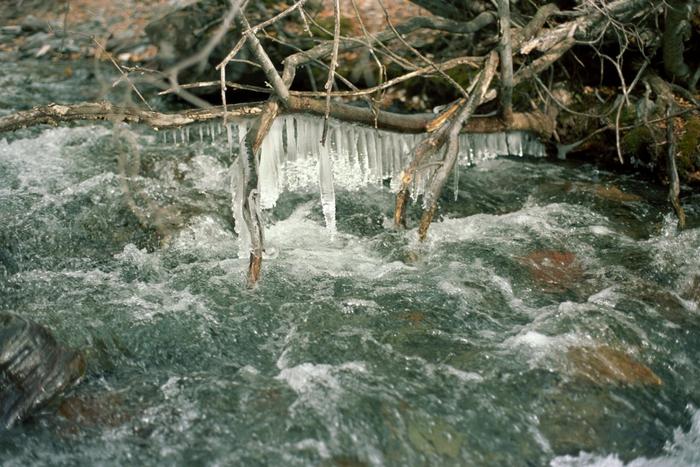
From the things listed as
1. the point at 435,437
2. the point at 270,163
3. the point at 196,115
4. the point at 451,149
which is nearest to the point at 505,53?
the point at 451,149

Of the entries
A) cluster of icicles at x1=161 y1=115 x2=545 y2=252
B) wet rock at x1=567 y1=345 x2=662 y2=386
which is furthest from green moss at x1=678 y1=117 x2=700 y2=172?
wet rock at x1=567 y1=345 x2=662 y2=386

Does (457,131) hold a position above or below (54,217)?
above

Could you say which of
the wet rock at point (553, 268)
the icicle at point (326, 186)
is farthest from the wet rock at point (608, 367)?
the icicle at point (326, 186)

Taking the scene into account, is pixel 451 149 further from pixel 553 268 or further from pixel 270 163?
pixel 270 163

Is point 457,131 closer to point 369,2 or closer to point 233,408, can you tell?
point 233,408

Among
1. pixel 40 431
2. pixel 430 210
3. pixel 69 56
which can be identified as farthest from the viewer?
pixel 69 56

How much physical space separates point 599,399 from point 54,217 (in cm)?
416

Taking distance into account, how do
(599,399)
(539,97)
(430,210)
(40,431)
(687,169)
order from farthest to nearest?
(539,97) < (687,169) < (430,210) < (599,399) < (40,431)

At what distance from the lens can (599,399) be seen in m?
4.01

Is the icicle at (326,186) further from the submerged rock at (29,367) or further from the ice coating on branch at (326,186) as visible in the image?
the submerged rock at (29,367)

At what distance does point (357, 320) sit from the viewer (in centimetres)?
465

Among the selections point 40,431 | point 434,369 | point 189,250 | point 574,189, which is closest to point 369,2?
point 574,189

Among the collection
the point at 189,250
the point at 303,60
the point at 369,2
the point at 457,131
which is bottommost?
the point at 189,250

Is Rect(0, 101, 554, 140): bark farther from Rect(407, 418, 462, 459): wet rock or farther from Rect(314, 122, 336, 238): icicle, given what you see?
Rect(407, 418, 462, 459): wet rock
